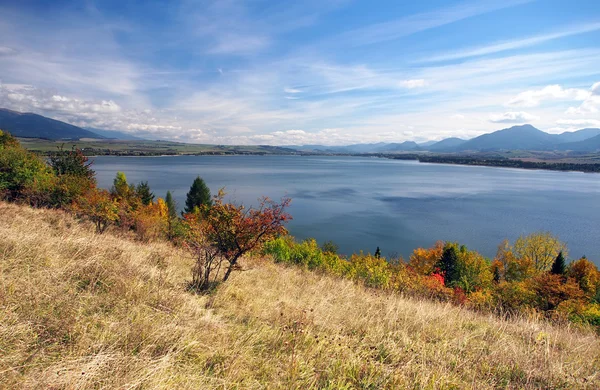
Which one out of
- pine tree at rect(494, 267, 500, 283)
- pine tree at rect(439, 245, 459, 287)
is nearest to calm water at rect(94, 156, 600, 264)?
pine tree at rect(494, 267, 500, 283)

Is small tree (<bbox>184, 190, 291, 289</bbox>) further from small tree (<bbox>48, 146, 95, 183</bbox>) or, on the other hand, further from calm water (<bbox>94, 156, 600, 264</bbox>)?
small tree (<bbox>48, 146, 95, 183</bbox>)

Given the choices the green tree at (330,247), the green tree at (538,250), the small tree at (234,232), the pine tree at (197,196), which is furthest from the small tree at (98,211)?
the green tree at (538,250)

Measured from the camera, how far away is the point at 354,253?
42781 mm

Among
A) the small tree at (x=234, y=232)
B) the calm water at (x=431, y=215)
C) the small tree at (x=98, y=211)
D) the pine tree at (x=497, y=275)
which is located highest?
the small tree at (x=234, y=232)

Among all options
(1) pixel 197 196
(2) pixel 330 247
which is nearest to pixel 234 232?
(2) pixel 330 247

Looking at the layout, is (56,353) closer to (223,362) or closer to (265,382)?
(223,362)

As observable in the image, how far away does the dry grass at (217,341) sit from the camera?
257 centimetres

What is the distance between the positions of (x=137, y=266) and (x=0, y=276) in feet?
5.68

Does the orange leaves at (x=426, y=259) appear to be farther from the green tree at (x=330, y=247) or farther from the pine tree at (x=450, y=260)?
the green tree at (x=330, y=247)

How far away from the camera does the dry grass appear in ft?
8.43

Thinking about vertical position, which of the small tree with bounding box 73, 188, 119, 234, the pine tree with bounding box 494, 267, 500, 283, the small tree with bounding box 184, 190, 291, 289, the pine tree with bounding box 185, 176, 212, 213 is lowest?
the pine tree with bounding box 494, 267, 500, 283

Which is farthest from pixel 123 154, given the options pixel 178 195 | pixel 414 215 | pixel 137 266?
pixel 137 266

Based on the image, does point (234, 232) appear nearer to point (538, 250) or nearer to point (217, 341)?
point (217, 341)

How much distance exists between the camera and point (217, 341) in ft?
10.8
